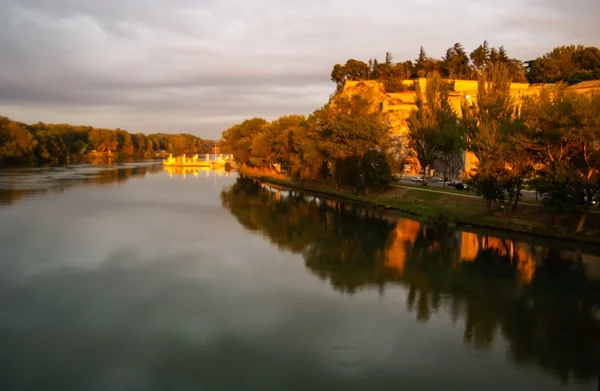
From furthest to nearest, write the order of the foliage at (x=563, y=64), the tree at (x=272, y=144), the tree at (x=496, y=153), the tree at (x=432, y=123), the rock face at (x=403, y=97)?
the foliage at (x=563, y=64) < the tree at (x=272, y=144) < the rock face at (x=403, y=97) < the tree at (x=432, y=123) < the tree at (x=496, y=153)

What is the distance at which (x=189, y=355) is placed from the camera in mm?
11609

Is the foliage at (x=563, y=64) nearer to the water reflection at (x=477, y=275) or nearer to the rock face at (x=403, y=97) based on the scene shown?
the rock face at (x=403, y=97)

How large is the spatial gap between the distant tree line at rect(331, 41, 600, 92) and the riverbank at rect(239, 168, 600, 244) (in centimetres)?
4135

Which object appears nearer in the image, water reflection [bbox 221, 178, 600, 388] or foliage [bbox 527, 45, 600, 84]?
water reflection [bbox 221, 178, 600, 388]

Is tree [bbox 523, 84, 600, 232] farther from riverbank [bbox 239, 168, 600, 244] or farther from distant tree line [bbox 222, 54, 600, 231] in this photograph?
riverbank [bbox 239, 168, 600, 244]

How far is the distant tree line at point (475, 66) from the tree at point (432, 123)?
3564cm

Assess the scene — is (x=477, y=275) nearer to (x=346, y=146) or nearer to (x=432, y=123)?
(x=432, y=123)

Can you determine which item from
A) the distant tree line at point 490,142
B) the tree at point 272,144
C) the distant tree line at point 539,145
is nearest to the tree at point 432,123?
the distant tree line at point 490,142

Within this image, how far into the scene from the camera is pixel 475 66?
281 feet

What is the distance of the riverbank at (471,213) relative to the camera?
26250 millimetres

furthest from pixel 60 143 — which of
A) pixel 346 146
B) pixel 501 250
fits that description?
pixel 501 250

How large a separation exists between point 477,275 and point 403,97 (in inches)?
2346

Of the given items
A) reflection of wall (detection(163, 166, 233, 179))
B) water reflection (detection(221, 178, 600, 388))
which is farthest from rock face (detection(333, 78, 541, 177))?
reflection of wall (detection(163, 166, 233, 179))

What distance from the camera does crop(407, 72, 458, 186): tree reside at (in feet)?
134
